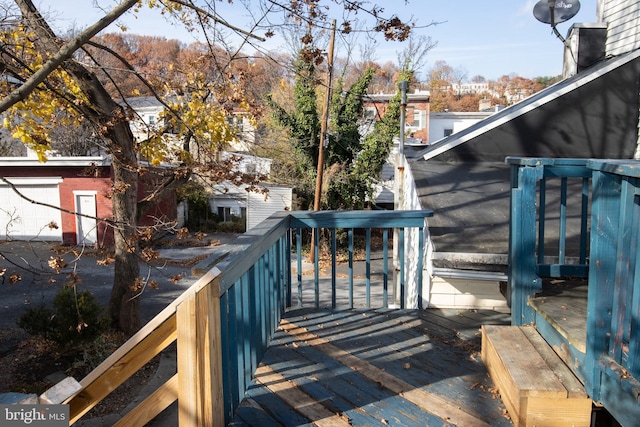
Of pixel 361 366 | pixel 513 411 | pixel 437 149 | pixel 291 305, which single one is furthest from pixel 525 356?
pixel 437 149

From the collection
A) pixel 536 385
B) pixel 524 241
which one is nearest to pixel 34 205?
pixel 524 241

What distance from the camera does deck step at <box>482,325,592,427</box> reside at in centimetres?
227

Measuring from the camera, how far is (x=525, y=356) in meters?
2.67

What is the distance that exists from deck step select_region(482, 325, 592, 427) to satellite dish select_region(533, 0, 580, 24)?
647cm

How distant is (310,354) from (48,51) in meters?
4.98

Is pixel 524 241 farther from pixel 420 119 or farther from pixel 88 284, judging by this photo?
pixel 420 119

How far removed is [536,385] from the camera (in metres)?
2.32

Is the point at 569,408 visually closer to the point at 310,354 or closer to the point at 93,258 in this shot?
the point at 310,354

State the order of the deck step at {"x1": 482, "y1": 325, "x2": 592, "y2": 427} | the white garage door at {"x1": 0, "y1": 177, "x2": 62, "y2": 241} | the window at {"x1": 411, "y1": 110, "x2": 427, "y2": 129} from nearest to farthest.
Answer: the deck step at {"x1": 482, "y1": 325, "x2": 592, "y2": 427}, the white garage door at {"x1": 0, "y1": 177, "x2": 62, "y2": 241}, the window at {"x1": 411, "y1": 110, "x2": 427, "y2": 129}

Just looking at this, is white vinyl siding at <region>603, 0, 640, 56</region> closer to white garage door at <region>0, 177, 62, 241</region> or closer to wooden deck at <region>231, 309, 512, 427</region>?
wooden deck at <region>231, 309, 512, 427</region>

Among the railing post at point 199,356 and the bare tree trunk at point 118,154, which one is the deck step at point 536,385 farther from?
the bare tree trunk at point 118,154

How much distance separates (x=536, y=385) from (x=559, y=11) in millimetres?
7141

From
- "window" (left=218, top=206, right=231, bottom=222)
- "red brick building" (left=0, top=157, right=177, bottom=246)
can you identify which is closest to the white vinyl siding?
"red brick building" (left=0, top=157, right=177, bottom=246)

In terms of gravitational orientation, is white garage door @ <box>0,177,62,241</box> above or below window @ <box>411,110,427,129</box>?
below
